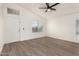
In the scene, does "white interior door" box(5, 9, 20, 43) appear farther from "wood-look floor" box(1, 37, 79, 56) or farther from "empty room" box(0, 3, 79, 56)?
"wood-look floor" box(1, 37, 79, 56)

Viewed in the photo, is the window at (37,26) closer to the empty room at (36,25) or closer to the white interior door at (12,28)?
the empty room at (36,25)

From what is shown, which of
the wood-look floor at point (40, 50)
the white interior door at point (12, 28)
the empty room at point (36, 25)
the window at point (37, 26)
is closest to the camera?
the wood-look floor at point (40, 50)

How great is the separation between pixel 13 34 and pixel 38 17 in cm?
373

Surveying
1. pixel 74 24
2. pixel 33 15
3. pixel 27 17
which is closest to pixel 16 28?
pixel 27 17

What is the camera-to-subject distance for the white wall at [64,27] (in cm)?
699

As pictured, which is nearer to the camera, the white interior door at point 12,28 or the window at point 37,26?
the white interior door at point 12,28

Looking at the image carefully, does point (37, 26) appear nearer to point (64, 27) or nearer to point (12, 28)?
point (64, 27)

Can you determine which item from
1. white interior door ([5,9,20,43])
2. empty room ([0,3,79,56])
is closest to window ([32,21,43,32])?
empty room ([0,3,79,56])

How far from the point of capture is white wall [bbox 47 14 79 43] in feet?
22.9

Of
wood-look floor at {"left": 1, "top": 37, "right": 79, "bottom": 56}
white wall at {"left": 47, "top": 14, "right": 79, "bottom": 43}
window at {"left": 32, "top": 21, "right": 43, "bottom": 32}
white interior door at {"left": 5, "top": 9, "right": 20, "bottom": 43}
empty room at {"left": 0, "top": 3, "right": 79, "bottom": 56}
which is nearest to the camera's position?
wood-look floor at {"left": 1, "top": 37, "right": 79, "bottom": 56}

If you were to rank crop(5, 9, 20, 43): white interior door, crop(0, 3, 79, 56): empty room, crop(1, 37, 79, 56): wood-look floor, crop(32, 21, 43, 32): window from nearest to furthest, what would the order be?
crop(1, 37, 79, 56): wood-look floor
crop(0, 3, 79, 56): empty room
crop(5, 9, 20, 43): white interior door
crop(32, 21, 43, 32): window

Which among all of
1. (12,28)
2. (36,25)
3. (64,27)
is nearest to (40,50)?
(12,28)

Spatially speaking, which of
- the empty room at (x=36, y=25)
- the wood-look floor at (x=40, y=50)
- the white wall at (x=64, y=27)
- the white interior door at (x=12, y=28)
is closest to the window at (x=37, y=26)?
the empty room at (x=36, y=25)

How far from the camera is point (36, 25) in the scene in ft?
31.4
